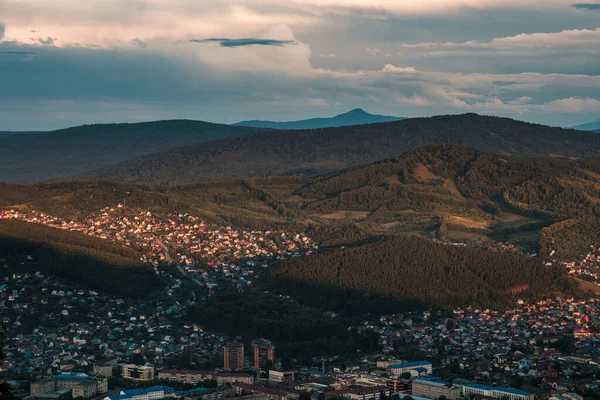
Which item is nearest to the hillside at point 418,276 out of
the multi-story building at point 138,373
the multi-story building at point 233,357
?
the multi-story building at point 233,357

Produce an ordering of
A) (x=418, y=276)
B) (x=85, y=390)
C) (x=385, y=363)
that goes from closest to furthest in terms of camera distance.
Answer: (x=85, y=390), (x=385, y=363), (x=418, y=276)

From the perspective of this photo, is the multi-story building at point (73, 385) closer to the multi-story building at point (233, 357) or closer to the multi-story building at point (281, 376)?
the multi-story building at point (233, 357)

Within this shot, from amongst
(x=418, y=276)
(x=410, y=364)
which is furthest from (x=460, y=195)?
(x=410, y=364)

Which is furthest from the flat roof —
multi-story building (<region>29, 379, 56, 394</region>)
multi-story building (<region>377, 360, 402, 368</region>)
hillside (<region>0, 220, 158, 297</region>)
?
hillside (<region>0, 220, 158, 297</region>)

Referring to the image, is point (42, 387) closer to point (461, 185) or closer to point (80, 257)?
point (80, 257)

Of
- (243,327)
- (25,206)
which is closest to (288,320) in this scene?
(243,327)

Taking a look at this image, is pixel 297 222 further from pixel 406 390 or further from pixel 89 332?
pixel 406 390

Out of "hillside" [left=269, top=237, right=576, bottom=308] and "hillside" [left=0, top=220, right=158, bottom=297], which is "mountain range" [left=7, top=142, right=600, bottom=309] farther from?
"hillside" [left=0, top=220, right=158, bottom=297]
